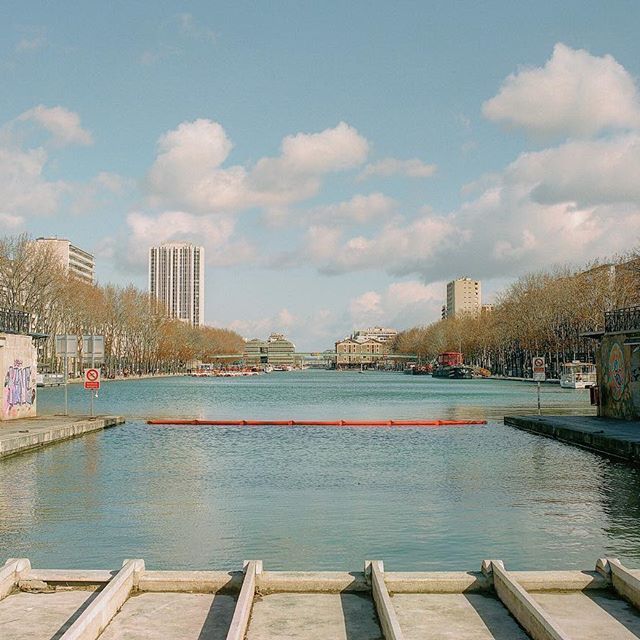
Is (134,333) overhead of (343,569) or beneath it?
overhead

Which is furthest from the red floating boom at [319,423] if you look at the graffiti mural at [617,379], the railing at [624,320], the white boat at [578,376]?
the white boat at [578,376]

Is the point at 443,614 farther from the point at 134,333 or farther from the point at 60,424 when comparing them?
the point at 134,333

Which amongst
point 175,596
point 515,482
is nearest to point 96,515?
point 175,596

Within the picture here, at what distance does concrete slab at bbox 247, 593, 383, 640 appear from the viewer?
794 cm

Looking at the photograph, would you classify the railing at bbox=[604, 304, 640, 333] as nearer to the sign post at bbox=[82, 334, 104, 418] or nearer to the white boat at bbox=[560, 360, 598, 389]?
the sign post at bbox=[82, 334, 104, 418]

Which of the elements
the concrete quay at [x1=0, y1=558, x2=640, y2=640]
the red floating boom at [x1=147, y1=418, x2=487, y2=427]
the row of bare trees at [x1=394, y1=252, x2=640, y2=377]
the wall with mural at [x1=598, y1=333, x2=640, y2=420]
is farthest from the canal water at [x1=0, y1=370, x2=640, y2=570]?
the row of bare trees at [x1=394, y1=252, x2=640, y2=377]

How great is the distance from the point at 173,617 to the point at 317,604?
5.12 ft

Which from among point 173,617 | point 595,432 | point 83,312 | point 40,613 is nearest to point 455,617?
point 173,617

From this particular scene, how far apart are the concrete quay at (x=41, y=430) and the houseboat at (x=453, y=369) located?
121848 millimetres

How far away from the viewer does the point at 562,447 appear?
100ft

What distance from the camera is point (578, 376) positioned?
96.4 metres

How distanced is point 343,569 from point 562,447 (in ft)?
66.7

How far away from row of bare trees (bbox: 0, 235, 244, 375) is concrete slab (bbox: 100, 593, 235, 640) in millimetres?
36772

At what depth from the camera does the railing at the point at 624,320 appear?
35688mm
